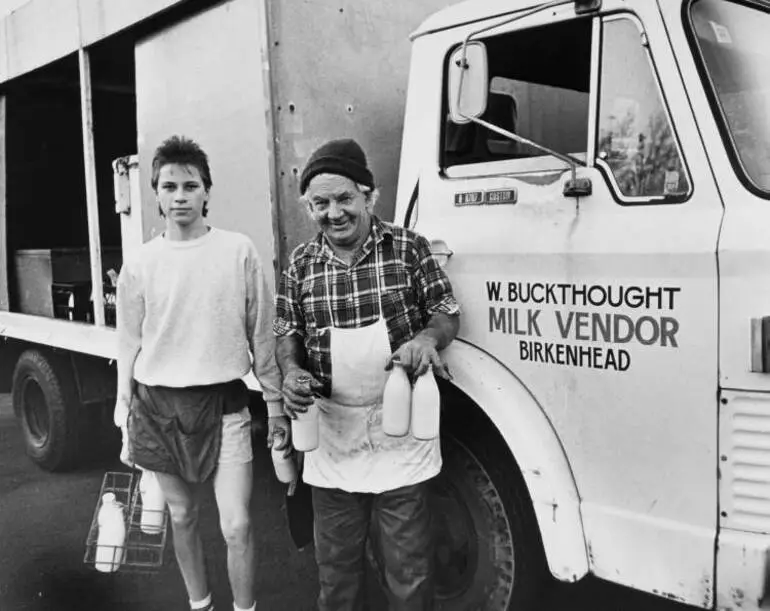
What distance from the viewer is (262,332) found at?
3150 mm

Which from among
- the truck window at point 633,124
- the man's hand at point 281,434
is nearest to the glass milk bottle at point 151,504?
the man's hand at point 281,434

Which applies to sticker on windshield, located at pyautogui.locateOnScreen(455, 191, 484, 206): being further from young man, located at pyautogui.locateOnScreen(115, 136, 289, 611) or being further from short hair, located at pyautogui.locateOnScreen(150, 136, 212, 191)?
short hair, located at pyautogui.locateOnScreen(150, 136, 212, 191)

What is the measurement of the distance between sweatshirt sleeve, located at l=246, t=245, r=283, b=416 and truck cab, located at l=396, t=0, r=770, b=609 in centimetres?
65

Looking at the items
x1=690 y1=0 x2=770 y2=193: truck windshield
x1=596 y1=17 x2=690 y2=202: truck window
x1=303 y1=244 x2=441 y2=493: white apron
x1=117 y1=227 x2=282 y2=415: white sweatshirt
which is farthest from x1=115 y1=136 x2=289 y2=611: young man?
x1=690 y1=0 x2=770 y2=193: truck windshield

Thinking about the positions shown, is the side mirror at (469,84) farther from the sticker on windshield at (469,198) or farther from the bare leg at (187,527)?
the bare leg at (187,527)

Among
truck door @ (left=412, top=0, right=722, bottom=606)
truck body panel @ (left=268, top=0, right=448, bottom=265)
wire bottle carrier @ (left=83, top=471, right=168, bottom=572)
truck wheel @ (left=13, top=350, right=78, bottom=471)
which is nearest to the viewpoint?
truck door @ (left=412, top=0, right=722, bottom=606)

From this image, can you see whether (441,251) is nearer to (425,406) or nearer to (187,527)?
(425,406)

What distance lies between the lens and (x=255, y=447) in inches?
218

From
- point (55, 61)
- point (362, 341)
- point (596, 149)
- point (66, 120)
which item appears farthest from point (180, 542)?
point (66, 120)

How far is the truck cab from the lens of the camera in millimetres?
2385

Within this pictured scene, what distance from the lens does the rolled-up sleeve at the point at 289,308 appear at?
284 centimetres

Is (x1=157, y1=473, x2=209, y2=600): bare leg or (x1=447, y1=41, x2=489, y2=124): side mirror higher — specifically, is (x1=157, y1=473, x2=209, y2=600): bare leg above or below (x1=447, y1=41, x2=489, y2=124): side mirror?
below

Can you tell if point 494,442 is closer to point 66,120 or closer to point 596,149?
point 596,149

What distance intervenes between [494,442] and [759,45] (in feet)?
5.15
